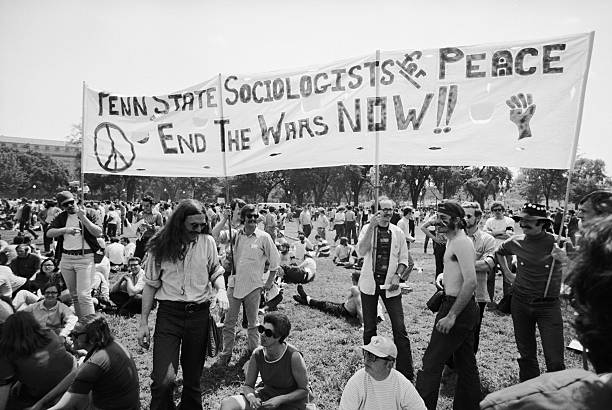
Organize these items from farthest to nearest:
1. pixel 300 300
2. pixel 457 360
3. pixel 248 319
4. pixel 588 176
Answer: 1. pixel 588 176
2. pixel 300 300
3. pixel 248 319
4. pixel 457 360

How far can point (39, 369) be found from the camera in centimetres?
331

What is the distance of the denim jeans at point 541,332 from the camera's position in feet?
12.8

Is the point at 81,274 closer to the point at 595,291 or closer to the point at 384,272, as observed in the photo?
the point at 384,272

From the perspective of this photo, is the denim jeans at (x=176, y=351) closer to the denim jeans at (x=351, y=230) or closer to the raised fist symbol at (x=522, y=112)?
the raised fist symbol at (x=522, y=112)

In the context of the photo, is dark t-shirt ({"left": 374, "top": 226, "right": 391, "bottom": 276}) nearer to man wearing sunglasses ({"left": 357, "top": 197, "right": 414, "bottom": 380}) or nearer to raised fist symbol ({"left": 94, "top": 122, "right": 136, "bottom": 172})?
man wearing sunglasses ({"left": 357, "top": 197, "right": 414, "bottom": 380})

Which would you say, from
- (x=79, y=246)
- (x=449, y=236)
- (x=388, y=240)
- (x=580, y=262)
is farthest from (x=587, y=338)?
(x=79, y=246)

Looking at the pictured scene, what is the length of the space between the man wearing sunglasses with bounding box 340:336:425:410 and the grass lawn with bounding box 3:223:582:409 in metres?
1.47

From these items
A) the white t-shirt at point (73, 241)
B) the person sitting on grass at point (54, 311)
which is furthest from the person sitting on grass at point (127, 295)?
the white t-shirt at point (73, 241)

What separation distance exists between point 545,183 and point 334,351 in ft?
187

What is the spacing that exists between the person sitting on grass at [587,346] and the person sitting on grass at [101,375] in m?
3.01

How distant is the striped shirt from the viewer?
5.26 metres

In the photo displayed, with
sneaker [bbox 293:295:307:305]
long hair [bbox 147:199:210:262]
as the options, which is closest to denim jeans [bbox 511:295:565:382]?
long hair [bbox 147:199:210:262]

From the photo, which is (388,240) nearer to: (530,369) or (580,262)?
(530,369)

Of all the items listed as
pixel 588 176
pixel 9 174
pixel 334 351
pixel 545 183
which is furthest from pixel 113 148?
pixel 9 174
